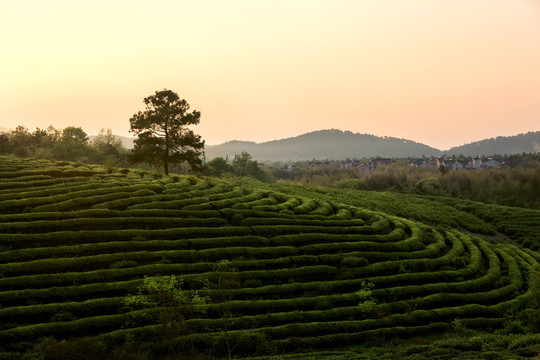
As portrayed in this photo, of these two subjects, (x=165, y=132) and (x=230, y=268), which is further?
(x=165, y=132)

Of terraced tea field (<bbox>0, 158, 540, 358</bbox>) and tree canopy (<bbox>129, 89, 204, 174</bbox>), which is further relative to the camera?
tree canopy (<bbox>129, 89, 204, 174</bbox>)

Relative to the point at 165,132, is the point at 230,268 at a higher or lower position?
lower

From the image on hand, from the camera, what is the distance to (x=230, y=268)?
39.8 metres

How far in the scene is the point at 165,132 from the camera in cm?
7131

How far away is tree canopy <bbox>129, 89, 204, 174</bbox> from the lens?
7006cm

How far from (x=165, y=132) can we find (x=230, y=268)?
124ft

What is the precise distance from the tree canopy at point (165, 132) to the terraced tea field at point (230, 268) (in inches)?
483

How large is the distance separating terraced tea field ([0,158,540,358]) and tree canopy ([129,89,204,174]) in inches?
483

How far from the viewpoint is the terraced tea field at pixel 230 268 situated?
31859 millimetres

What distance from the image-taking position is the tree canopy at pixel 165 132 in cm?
7006

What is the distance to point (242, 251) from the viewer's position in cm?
4369

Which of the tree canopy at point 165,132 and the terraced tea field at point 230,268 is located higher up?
the tree canopy at point 165,132

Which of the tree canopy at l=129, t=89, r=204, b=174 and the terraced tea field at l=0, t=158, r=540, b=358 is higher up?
the tree canopy at l=129, t=89, r=204, b=174

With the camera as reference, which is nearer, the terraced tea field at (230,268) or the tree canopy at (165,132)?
the terraced tea field at (230,268)
